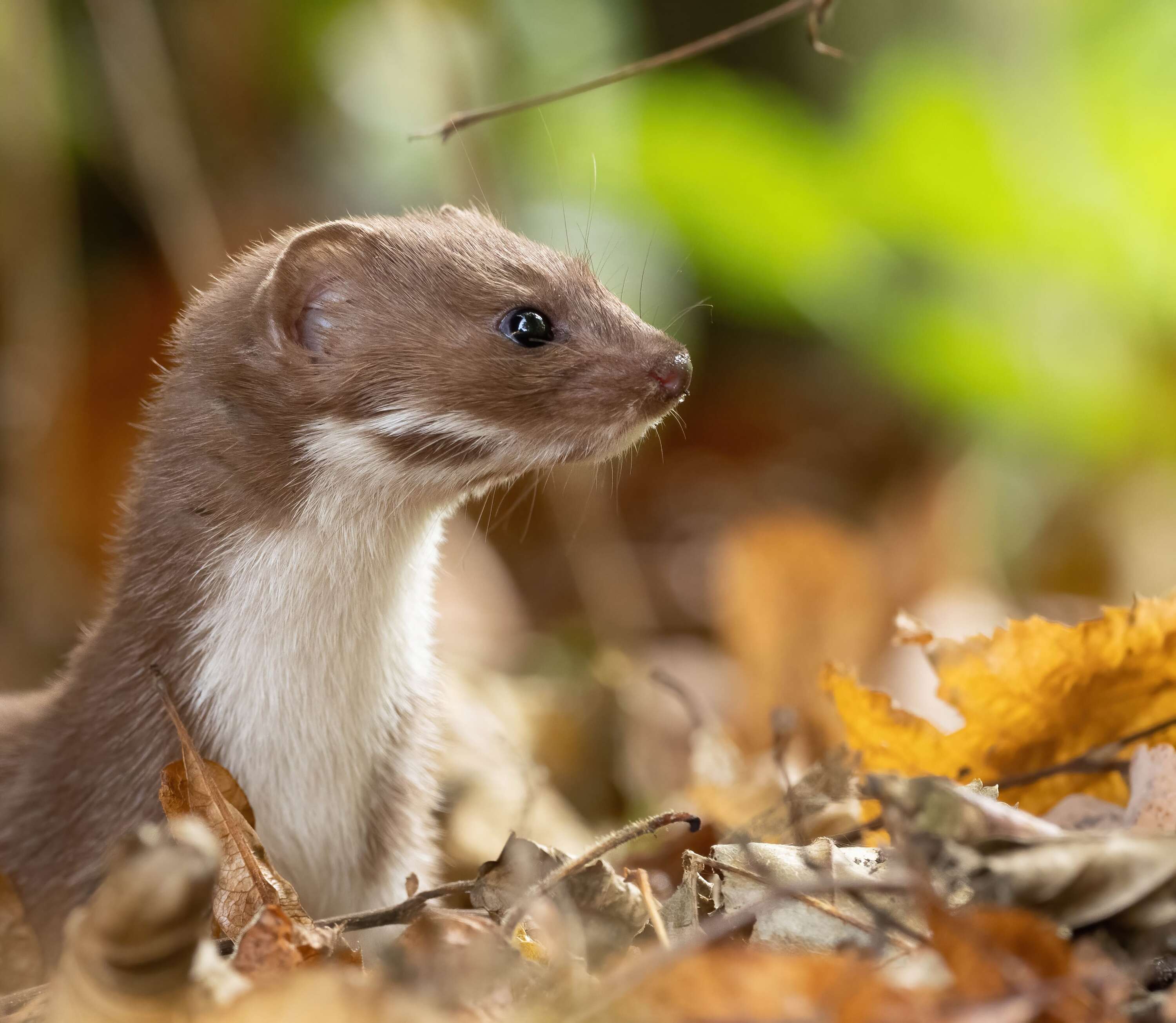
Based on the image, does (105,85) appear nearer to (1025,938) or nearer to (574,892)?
(574,892)

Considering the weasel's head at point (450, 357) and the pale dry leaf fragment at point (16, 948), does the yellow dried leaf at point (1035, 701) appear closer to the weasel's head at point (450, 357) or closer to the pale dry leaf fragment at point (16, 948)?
the weasel's head at point (450, 357)

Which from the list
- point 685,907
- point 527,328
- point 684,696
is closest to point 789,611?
point 684,696

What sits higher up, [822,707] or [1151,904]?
[1151,904]

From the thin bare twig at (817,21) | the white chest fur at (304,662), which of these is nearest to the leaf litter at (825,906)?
the white chest fur at (304,662)

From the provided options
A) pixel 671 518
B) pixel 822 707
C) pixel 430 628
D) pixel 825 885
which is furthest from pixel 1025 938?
pixel 671 518

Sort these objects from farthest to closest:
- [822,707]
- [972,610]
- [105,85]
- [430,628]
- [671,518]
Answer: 1. [671,518]
2. [105,85]
3. [972,610]
4. [822,707]
5. [430,628]

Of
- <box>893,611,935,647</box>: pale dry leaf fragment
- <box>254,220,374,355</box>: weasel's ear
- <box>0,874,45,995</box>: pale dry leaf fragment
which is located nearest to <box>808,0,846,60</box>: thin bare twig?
<box>254,220,374,355</box>: weasel's ear
